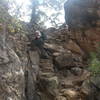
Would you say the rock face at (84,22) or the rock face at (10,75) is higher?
the rock face at (84,22)

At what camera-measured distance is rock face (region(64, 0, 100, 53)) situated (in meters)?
13.3

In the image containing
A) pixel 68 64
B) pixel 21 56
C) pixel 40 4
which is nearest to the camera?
pixel 21 56

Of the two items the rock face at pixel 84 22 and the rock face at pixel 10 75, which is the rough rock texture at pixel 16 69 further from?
the rock face at pixel 84 22

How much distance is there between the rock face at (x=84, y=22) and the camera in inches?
523

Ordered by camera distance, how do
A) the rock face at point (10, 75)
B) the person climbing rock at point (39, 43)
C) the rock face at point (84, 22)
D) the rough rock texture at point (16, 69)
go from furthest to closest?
the rock face at point (84, 22), the person climbing rock at point (39, 43), the rough rock texture at point (16, 69), the rock face at point (10, 75)

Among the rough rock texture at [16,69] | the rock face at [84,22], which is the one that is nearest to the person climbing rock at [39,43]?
the rough rock texture at [16,69]

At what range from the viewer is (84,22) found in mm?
13750

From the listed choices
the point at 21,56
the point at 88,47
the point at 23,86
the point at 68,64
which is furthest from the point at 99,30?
the point at 23,86

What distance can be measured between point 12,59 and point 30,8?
8383 millimetres

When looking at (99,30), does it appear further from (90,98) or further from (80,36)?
(90,98)

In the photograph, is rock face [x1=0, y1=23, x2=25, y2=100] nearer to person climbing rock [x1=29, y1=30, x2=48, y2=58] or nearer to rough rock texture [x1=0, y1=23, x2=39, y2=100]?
rough rock texture [x1=0, y1=23, x2=39, y2=100]

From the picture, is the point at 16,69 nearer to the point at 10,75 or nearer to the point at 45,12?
the point at 10,75

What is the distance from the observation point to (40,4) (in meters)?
17.4

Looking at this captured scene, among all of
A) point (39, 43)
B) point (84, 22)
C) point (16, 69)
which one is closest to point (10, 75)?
point (16, 69)
